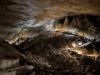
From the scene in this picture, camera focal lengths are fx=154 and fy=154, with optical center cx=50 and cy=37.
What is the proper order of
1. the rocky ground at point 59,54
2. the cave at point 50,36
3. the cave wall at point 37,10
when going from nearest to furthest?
the cave wall at point 37,10 < the cave at point 50,36 < the rocky ground at point 59,54

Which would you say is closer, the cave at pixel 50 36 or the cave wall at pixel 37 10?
the cave wall at pixel 37 10

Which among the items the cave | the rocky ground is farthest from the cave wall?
the rocky ground

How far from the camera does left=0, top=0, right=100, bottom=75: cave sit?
4312 mm

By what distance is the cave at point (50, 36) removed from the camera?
4312 mm

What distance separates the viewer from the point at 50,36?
700 cm

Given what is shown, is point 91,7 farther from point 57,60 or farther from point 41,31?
point 57,60

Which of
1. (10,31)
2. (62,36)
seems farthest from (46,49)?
(10,31)

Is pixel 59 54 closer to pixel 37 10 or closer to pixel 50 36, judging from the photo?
pixel 50 36

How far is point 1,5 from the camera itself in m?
4.04

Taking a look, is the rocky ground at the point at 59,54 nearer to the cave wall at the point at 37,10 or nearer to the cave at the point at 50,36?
the cave at the point at 50,36

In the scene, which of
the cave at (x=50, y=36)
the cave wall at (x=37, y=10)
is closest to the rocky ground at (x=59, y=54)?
the cave at (x=50, y=36)

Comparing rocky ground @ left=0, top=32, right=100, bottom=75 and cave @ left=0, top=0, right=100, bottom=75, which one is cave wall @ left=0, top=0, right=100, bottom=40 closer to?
cave @ left=0, top=0, right=100, bottom=75

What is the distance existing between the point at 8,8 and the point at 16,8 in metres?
0.22

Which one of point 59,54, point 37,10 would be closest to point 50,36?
point 59,54
